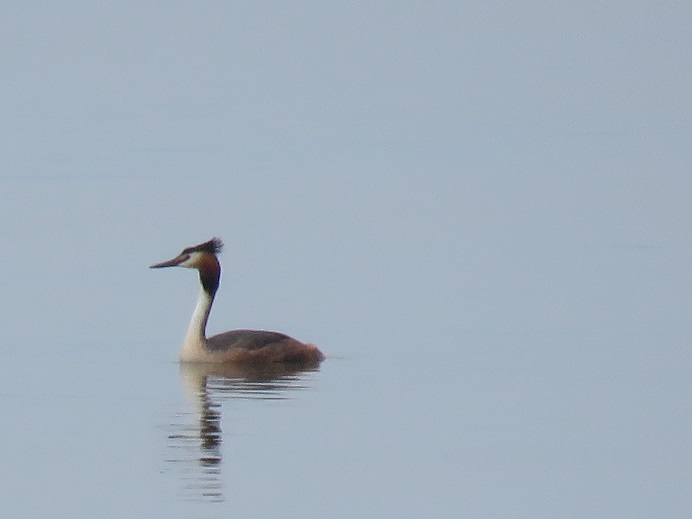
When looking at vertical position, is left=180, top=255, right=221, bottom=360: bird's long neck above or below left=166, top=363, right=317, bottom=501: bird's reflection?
above

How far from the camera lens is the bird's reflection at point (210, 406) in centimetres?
1470

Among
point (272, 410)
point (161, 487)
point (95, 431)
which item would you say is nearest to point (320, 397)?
point (272, 410)

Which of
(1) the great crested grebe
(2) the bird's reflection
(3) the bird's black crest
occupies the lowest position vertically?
(2) the bird's reflection

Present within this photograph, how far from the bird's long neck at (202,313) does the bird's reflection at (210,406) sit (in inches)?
10.7

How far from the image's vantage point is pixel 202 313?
72.0 feet

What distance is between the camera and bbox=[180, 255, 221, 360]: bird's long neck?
835 inches

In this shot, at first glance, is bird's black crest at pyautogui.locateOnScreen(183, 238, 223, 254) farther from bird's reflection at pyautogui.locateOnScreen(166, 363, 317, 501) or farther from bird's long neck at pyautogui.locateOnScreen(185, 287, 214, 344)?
bird's reflection at pyautogui.locateOnScreen(166, 363, 317, 501)

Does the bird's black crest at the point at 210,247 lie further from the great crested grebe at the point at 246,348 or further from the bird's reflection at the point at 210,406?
the bird's reflection at the point at 210,406

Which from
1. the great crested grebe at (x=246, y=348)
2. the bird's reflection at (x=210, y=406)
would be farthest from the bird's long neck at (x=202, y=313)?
the bird's reflection at (x=210, y=406)

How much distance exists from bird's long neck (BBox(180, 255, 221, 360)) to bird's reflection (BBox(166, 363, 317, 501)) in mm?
272

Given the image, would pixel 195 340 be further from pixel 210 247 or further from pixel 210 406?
pixel 210 406

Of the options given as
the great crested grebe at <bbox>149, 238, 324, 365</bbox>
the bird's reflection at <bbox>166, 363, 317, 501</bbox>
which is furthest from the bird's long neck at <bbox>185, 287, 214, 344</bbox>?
the bird's reflection at <bbox>166, 363, 317, 501</bbox>

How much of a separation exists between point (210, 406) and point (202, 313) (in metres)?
4.17

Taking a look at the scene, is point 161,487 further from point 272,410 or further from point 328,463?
point 272,410
